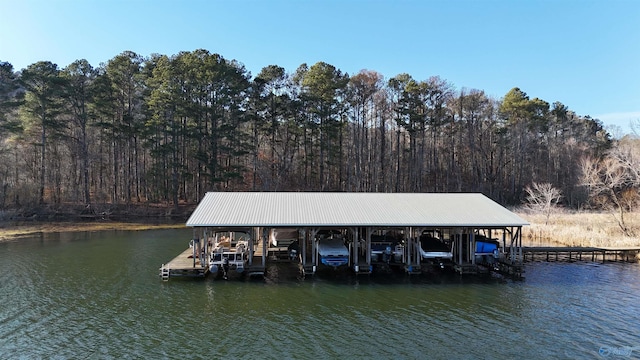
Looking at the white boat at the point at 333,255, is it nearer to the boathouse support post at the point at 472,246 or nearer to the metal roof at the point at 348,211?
the metal roof at the point at 348,211

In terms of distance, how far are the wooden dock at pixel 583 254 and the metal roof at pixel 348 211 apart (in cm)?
519

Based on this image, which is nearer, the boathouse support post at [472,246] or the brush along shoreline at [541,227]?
the boathouse support post at [472,246]

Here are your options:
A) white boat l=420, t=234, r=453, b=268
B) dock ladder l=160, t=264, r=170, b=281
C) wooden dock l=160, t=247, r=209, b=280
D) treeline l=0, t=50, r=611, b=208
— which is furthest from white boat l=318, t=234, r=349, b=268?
treeline l=0, t=50, r=611, b=208

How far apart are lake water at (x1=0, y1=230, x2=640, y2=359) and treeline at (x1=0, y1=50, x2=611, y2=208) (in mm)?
24017

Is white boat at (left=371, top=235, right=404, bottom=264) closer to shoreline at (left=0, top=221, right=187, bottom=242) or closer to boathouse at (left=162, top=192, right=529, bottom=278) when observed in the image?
boathouse at (left=162, top=192, right=529, bottom=278)

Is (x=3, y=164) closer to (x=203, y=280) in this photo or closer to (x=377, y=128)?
(x=203, y=280)

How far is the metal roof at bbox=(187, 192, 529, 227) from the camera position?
18.8 metres

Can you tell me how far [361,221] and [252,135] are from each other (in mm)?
34583

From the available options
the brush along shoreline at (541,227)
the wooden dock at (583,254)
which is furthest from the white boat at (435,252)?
the brush along shoreline at (541,227)

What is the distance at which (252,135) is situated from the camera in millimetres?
50812

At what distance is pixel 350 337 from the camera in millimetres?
12453

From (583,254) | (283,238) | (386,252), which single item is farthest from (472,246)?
(283,238)

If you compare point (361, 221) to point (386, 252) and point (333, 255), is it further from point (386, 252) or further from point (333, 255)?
point (386, 252)

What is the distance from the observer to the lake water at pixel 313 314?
11617 mm
